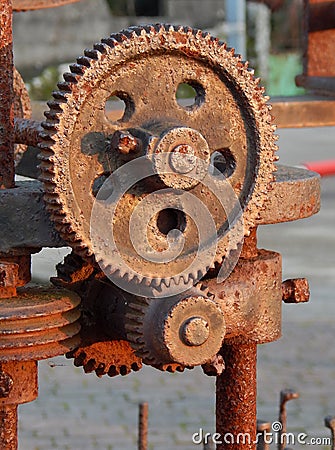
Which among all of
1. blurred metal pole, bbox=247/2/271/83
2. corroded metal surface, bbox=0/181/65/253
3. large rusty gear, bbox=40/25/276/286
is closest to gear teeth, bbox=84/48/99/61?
large rusty gear, bbox=40/25/276/286

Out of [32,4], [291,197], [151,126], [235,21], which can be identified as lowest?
[291,197]

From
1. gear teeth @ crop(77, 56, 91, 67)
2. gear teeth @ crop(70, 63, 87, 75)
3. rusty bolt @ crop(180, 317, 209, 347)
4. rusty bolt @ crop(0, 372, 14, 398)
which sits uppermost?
gear teeth @ crop(77, 56, 91, 67)

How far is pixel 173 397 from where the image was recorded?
566 centimetres

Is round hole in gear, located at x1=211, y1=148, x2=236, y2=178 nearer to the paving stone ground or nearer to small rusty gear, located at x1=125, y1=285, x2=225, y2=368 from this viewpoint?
small rusty gear, located at x1=125, y1=285, x2=225, y2=368

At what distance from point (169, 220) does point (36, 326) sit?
34cm

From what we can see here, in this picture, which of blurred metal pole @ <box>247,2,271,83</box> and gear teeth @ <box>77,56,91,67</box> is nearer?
gear teeth @ <box>77,56,91,67</box>

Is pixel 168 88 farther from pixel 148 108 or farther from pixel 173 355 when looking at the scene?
pixel 173 355

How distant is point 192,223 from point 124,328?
25cm

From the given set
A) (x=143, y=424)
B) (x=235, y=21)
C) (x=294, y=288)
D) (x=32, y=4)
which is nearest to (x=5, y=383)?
(x=294, y=288)

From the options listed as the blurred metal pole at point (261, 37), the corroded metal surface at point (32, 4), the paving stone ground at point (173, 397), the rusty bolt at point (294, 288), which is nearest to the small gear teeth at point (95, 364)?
the rusty bolt at point (294, 288)

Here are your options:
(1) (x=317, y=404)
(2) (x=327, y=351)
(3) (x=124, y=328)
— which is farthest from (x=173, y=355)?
(2) (x=327, y=351)

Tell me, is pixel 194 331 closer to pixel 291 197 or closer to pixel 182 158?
pixel 182 158

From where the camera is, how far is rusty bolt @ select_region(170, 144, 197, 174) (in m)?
1.89

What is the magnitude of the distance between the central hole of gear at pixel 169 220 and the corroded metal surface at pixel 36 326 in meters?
0.22
